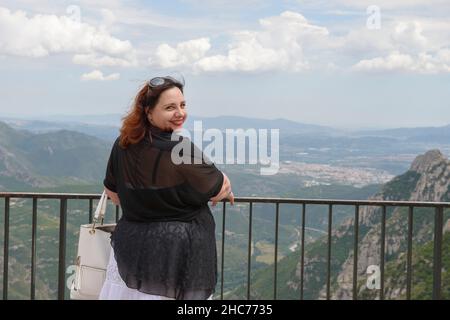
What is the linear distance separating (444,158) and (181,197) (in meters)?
60.3

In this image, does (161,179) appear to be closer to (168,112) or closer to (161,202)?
(161,202)

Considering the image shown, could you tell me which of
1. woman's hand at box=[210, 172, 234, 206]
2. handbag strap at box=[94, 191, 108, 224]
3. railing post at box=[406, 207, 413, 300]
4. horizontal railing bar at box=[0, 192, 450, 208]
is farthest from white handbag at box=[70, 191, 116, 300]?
railing post at box=[406, 207, 413, 300]

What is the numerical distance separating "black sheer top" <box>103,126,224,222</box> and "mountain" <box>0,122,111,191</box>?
141546mm

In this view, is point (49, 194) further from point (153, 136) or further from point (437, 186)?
point (437, 186)

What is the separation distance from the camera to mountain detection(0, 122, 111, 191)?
15050cm

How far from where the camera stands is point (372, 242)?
5097 cm

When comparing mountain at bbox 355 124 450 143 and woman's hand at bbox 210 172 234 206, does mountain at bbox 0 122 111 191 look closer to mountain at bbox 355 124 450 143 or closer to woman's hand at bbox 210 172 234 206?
mountain at bbox 355 124 450 143

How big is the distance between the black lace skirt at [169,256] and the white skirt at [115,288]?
0.17 feet

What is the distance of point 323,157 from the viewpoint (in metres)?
98.0

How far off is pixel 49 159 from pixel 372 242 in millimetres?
130297

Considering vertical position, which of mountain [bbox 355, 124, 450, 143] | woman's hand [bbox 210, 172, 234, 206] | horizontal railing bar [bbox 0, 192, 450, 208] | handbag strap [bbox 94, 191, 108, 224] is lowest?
horizontal railing bar [bbox 0, 192, 450, 208]

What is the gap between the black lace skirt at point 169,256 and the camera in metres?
3.10

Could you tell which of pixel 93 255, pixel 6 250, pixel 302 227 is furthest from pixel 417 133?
pixel 93 255

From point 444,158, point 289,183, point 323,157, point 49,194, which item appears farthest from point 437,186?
point 49,194
